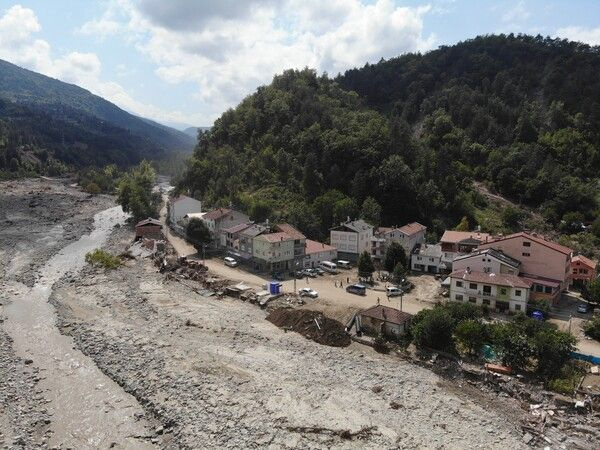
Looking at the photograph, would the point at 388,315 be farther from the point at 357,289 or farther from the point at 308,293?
the point at 308,293

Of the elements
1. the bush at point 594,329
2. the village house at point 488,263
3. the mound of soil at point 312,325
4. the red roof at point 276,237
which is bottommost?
the mound of soil at point 312,325

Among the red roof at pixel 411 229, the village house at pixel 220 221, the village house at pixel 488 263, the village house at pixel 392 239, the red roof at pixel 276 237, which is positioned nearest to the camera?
the village house at pixel 488 263

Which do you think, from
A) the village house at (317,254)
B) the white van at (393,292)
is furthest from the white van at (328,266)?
the white van at (393,292)

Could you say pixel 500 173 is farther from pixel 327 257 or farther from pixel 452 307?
pixel 452 307

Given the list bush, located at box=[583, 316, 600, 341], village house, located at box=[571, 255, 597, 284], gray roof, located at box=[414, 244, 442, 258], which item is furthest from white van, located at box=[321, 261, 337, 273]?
bush, located at box=[583, 316, 600, 341]

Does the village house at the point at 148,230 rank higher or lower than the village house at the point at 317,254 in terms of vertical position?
lower

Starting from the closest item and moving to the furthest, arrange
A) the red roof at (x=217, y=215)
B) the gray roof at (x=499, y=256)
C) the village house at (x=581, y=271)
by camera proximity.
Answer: the gray roof at (x=499, y=256)
the village house at (x=581, y=271)
the red roof at (x=217, y=215)

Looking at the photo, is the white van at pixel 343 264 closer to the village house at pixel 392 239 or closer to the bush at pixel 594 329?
the village house at pixel 392 239
